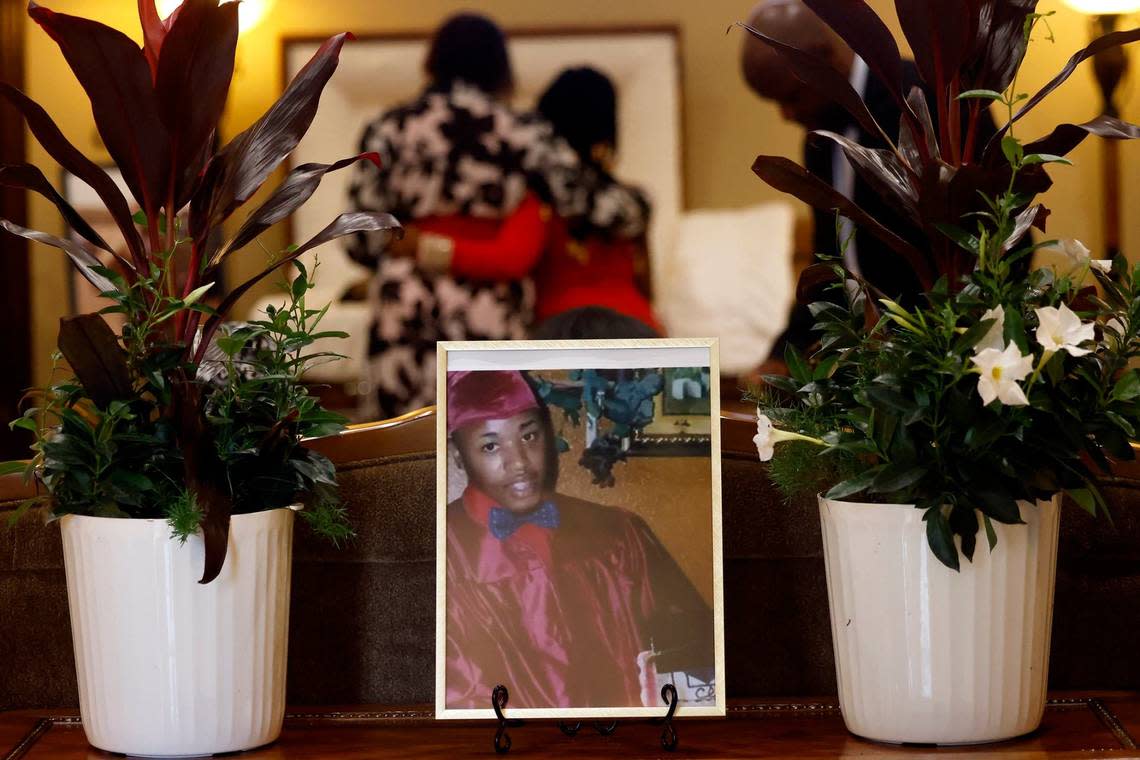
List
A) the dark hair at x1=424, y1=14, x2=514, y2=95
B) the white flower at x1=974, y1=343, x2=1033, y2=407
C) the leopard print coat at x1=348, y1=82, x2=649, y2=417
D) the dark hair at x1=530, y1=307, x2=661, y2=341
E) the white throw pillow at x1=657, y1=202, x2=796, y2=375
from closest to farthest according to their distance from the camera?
the white flower at x1=974, y1=343, x2=1033, y2=407 < the dark hair at x1=530, y1=307, x2=661, y2=341 < the leopard print coat at x1=348, y1=82, x2=649, y2=417 < the dark hair at x1=424, y1=14, x2=514, y2=95 < the white throw pillow at x1=657, y1=202, x2=796, y2=375

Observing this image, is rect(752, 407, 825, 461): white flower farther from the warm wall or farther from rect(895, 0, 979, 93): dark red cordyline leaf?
the warm wall


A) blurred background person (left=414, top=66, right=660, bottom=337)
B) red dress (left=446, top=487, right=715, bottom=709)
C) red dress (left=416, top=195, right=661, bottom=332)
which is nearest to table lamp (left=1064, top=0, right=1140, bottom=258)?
blurred background person (left=414, top=66, right=660, bottom=337)

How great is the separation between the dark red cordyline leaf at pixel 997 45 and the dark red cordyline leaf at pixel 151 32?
66 centimetres

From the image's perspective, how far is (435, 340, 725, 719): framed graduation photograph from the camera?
94 centimetres

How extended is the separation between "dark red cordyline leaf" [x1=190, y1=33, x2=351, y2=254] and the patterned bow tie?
1.09 ft

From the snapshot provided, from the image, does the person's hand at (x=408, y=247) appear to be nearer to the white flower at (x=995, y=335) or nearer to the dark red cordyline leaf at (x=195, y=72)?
the dark red cordyline leaf at (x=195, y=72)

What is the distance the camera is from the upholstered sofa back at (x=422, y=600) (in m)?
1.14

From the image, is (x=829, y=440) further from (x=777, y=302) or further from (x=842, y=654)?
(x=777, y=302)

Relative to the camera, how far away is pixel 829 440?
92 cm

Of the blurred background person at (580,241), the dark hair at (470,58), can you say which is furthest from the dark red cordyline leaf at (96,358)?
the dark hair at (470,58)

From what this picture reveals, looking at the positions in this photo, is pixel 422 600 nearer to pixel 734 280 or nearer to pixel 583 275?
pixel 583 275

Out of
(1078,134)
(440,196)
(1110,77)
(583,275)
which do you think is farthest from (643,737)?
(1110,77)

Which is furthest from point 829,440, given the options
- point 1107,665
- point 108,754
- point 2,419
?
point 2,419

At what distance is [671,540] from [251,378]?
0.38 m
